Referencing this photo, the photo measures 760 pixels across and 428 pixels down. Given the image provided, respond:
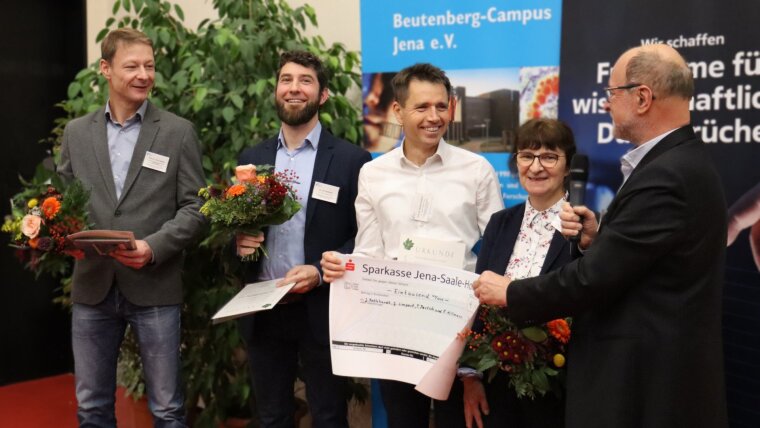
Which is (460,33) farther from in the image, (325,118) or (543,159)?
(543,159)

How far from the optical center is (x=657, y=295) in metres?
2.13

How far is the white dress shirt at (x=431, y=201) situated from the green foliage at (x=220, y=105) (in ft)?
3.36

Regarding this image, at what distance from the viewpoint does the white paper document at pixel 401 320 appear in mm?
2691

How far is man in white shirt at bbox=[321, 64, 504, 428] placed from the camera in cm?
301

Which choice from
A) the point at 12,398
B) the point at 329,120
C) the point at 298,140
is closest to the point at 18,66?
the point at 12,398

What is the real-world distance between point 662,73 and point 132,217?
7.00ft

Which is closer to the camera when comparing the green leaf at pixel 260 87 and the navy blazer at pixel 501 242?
the navy blazer at pixel 501 242

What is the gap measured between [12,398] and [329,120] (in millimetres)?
3067

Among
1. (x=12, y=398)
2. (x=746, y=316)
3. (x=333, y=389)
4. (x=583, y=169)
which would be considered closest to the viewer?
(x=583, y=169)

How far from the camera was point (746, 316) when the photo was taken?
2996 mm

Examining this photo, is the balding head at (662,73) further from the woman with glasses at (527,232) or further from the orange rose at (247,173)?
the orange rose at (247,173)

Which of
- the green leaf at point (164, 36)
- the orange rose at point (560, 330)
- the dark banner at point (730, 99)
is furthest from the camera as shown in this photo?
the green leaf at point (164, 36)

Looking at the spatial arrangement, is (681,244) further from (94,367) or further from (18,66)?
(18,66)

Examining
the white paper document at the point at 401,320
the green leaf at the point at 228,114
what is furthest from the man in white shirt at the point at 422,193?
the green leaf at the point at 228,114
